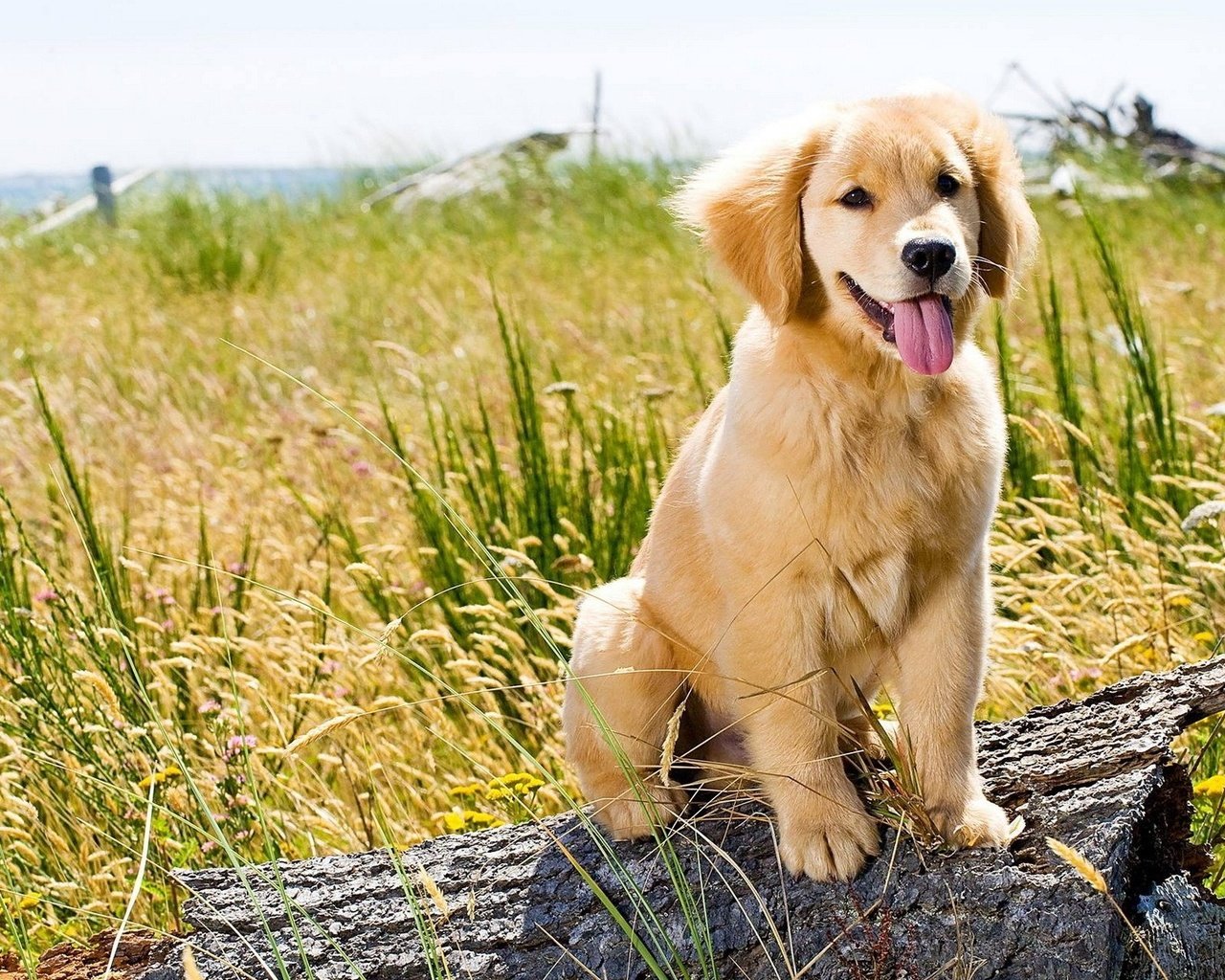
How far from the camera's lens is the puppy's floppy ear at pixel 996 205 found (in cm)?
231

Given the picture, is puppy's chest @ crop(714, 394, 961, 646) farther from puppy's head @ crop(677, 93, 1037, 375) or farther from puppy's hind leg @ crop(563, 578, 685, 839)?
puppy's hind leg @ crop(563, 578, 685, 839)

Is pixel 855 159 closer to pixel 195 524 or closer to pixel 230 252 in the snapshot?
pixel 195 524

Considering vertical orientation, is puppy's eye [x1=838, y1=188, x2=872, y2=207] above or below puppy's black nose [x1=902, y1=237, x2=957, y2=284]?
above

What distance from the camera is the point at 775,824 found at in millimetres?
2160

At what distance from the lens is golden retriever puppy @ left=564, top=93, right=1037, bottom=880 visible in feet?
6.83

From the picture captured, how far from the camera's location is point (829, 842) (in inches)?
79.4

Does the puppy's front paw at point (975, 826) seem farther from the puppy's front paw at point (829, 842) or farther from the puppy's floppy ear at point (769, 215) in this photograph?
the puppy's floppy ear at point (769, 215)

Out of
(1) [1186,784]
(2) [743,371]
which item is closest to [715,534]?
(2) [743,371]

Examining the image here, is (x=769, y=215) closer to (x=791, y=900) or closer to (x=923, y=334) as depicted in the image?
(x=923, y=334)

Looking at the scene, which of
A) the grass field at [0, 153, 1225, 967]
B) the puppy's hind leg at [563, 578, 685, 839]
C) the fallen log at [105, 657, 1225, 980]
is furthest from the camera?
the grass field at [0, 153, 1225, 967]

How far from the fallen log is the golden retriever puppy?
0.08 metres

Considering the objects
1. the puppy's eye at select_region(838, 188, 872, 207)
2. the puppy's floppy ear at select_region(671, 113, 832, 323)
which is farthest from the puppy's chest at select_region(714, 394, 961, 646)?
the puppy's eye at select_region(838, 188, 872, 207)

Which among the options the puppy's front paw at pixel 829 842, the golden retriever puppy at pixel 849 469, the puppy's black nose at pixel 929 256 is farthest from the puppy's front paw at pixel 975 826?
the puppy's black nose at pixel 929 256

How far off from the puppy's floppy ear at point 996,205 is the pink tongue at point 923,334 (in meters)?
0.27
